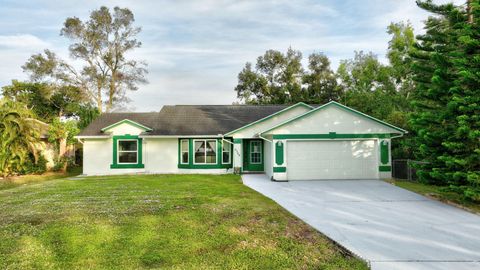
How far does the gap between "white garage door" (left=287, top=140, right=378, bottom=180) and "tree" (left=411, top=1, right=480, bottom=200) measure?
4058 mm

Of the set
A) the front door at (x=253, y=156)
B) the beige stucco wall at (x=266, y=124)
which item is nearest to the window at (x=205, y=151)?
the beige stucco wall at (x=266, y=124)

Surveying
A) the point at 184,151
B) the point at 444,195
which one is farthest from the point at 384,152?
the point at 184,151

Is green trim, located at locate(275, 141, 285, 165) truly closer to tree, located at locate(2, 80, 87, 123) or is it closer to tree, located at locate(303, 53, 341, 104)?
tree, located at locate(303, 53, 341, 104)

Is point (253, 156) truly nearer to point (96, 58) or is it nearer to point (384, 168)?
point (384, 168)

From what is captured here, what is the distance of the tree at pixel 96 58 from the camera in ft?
112

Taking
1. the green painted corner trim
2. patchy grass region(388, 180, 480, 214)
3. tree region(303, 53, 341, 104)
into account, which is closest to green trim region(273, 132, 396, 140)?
the green painted corner trim

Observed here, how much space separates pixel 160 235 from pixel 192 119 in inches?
595

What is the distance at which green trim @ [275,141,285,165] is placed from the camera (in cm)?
1527

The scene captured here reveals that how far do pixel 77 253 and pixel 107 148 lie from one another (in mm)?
15295

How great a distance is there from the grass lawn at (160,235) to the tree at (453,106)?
5702mm

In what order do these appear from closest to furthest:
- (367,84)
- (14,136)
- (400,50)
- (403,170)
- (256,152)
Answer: (403,170)
(14,136)
(256,152)
(400,50)
(367,84)

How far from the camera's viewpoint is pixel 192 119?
829 inches

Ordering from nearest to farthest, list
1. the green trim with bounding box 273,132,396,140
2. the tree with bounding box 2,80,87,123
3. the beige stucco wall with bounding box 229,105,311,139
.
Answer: the green trim with bounding box 273,132,396,140
the beige stucco wall with bounding box 229,105,311,139
the tree with bounding box 2,80,87,123

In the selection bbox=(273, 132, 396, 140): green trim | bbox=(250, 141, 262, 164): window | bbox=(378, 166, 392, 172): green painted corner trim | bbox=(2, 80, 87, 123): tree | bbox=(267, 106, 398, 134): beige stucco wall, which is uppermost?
bbox=(2, 80, 87, 123): tree
